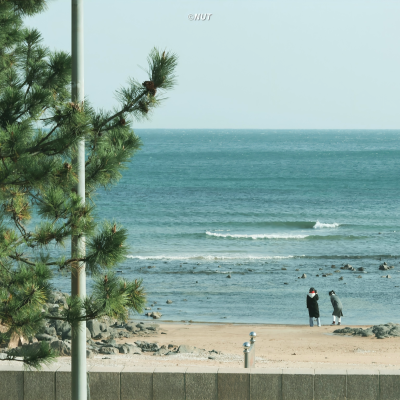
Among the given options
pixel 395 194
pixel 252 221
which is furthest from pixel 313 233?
pixel 395 194

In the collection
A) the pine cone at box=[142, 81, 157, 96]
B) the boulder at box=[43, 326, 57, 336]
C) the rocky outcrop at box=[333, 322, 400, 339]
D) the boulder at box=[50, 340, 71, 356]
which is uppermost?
the pine cone at box=[142, 81, 157, 96]

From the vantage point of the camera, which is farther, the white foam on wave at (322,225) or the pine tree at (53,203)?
the white foam on wave at (322,225)

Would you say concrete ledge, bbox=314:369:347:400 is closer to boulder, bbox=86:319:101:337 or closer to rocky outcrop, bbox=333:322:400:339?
boulder, bbox=86:319:101:337

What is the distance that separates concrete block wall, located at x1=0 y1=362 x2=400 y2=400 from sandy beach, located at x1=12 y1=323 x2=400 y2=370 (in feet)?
10.8

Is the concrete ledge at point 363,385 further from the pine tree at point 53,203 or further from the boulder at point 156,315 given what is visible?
the boulder at point 156,315

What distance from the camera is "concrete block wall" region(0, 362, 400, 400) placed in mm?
6570

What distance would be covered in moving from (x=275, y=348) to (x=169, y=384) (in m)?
8.37

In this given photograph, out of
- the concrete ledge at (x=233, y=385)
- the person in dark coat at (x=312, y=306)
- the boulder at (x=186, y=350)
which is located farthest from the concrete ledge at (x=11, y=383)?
the person in dark coat at (x=312, y=306)

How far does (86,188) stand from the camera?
6.18 m

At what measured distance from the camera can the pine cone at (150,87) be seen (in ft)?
17.9

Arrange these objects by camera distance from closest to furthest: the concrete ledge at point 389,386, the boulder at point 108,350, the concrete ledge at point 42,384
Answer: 1. the concrete ledge at point 389,386
2. the concrete ledge at point 42,384
3. the boulder at point 108,350

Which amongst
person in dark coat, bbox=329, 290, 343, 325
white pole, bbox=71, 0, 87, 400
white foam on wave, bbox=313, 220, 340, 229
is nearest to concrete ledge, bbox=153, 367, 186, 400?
white pole, bbox=71, 0, 87, 400

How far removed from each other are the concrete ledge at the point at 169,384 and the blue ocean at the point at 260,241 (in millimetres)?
2116

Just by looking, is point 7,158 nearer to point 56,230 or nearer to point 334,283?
point 56,230
